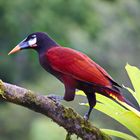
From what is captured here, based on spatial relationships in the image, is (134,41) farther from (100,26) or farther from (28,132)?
(28,132)

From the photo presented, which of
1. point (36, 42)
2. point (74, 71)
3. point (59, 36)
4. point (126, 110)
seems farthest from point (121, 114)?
point (59, 36)

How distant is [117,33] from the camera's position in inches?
760

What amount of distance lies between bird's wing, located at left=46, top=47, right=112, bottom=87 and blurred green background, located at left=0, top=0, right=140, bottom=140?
32.8 ft

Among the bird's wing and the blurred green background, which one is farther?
the blurred green background

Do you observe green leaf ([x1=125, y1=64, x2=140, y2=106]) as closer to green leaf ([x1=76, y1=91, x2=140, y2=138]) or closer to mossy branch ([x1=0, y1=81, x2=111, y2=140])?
green leaf ([x1=76, y1=91, x2=140, y2=138])

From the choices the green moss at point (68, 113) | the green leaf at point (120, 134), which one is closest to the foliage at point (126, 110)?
the green leaf at point (120, 134)

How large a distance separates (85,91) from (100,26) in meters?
14.7

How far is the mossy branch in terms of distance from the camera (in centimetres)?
416

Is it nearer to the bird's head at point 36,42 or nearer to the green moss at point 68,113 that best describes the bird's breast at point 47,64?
the bird's head at point 36,42

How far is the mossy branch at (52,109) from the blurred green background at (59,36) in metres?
10.2

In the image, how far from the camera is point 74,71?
4434 mm

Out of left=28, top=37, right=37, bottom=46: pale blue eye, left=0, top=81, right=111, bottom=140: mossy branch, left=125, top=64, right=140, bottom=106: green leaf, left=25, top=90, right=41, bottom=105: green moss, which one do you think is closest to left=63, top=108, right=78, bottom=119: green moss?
left=0, top=81, right=111, bottom=140: mossy branch

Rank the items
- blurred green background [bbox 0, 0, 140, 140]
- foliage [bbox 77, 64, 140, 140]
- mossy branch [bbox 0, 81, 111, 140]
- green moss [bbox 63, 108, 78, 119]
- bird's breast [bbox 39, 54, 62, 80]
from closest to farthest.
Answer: mossy branch [bbox 0, 81, 111, 140]
green moss [bbox 63, 108, 78, 119]
foliage [bbox 77, 64, 140, 140]
bird's breast [bbox 39, 54, 62, 80]
blurred green background [bbox 0, 0, 140, 140]

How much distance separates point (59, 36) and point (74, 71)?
42.8 feet
